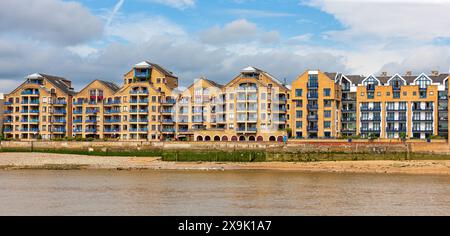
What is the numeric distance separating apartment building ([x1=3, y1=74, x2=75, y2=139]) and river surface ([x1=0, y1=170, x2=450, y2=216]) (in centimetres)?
5846

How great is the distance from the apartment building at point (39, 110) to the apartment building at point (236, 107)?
198 millimetres

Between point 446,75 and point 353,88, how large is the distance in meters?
15.9

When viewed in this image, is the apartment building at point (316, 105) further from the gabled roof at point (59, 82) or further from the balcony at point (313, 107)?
the gabled roof at point (59, 82)

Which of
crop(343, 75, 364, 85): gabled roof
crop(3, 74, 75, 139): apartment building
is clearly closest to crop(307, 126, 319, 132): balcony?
crop(343, 75, 364, 85): gabled roof

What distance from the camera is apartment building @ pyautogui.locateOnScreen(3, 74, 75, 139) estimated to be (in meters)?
121

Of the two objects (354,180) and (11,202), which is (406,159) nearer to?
(354,180)

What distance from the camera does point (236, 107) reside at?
110188 millimetres

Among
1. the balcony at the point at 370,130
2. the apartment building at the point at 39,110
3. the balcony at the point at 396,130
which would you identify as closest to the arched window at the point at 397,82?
the balcony at the point at 396,130

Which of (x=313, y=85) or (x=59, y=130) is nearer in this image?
(x=313, y=85)

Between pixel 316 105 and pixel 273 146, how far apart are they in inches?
668

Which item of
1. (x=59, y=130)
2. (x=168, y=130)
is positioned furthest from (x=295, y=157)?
(x=59, y=130)

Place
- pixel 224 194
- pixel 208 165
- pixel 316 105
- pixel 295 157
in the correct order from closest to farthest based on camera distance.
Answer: pixel 224 194 < pixel 208 165 < pixel 295 157 < pixel 316 105

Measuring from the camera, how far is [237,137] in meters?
108

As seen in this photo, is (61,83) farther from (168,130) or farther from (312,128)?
(312,128)
